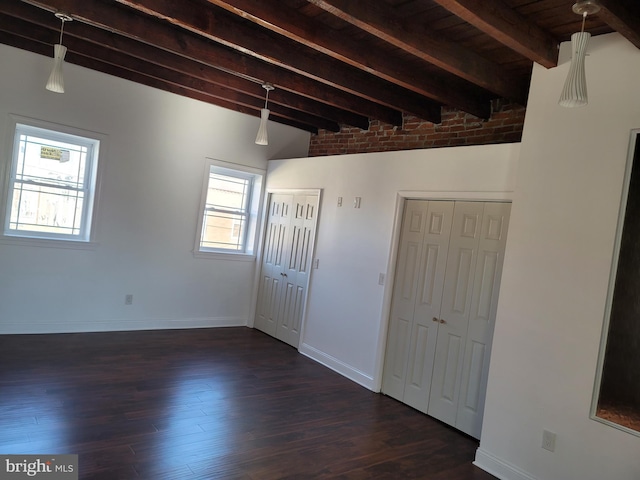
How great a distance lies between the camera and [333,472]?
2.83 meters

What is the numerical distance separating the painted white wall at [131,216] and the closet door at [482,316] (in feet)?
11.4

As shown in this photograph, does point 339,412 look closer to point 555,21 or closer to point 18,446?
point 18,446

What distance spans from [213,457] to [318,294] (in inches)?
103

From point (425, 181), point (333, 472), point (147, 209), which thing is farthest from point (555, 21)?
point (147, 209)

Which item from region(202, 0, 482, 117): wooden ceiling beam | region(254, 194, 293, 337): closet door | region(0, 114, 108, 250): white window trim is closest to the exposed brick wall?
region(202, 0, 482, 117): wooden ceiling beam

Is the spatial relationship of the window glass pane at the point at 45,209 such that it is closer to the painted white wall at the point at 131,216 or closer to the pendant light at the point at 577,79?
the painted white wall at the point at 131,216

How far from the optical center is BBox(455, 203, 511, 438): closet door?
3.54 meters

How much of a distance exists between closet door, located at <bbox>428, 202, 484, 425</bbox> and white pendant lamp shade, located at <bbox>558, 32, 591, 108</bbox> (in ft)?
5.65

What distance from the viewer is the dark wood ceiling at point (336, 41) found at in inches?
105

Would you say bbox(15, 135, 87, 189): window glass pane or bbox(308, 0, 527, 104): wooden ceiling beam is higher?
bbox(308, 0, 527, 104): wooden ceiling beam

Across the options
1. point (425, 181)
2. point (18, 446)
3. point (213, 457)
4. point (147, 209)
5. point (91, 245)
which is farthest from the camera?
point (147, 209)

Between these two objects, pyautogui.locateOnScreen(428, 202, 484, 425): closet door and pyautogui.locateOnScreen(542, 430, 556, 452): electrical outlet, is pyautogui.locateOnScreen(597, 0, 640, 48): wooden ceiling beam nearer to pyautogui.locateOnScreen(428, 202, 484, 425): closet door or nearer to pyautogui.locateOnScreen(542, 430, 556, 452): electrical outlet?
pyautogui.locateOnScreen(428, 202, 484, 425): closet door

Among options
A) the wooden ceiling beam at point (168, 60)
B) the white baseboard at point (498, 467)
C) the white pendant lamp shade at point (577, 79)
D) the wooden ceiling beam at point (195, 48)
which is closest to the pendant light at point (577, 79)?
the white pendant lamp shade at point (577, 79)

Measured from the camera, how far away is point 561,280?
282 cm
